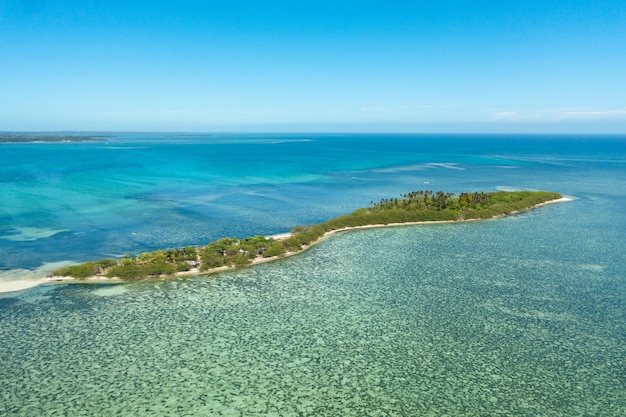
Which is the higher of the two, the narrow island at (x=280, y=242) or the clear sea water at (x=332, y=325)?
the narrow island at (x=280, y=242)

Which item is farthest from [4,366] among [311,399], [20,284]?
[311,399]

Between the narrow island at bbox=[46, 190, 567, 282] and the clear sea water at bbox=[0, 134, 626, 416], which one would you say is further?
the narrow island at bbox=[46, 190, 567, 282]

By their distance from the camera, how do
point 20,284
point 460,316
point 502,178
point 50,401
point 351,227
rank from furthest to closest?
point 502,178 < point 351,227 < point 20,284 < point 460,316 < point 50,401

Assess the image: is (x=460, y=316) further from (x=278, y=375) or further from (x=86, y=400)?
(x=86, y=400)

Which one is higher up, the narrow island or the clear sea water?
the narrow island

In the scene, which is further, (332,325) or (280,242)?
(280,242)

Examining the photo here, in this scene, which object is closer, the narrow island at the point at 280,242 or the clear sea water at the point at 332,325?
the clear sea water at the point at 332,325

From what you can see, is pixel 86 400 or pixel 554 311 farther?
pixel 554 311

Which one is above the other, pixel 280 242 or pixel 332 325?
pixel 280 242
